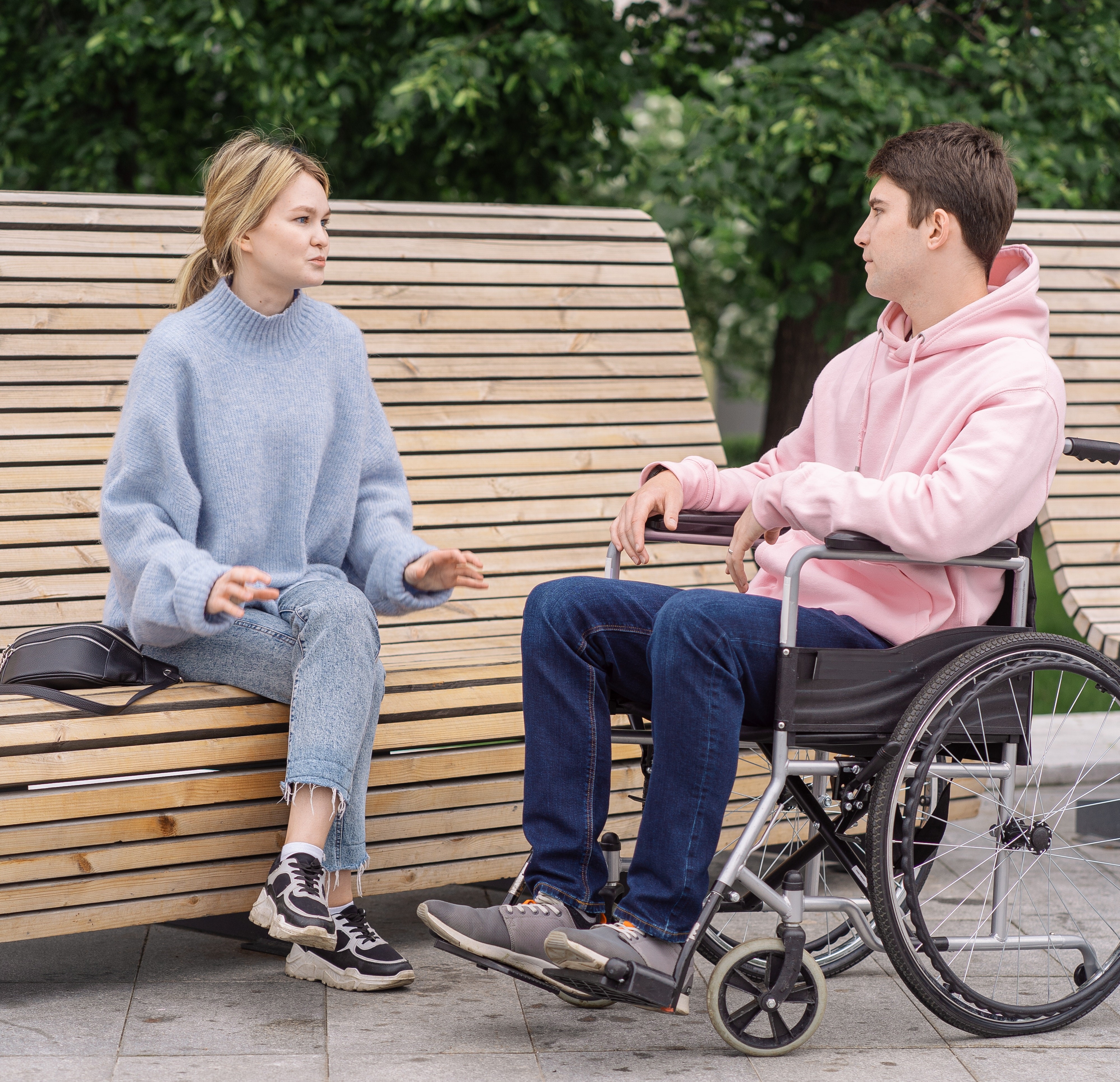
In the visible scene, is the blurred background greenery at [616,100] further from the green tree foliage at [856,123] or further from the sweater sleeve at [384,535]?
the sweater sleeve at [384,535]

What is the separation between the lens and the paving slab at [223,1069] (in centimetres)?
246

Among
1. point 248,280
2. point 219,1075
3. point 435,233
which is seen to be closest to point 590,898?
point 219,1075

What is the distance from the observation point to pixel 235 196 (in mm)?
3092

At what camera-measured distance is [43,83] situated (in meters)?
7.09

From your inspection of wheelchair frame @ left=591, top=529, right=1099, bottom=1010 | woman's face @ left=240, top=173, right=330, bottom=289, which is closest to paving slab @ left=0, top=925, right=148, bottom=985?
wheelchair frame @ left=591, top=529, right=1099, bottom=1010

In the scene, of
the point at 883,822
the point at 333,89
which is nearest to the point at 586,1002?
the point at 883,822

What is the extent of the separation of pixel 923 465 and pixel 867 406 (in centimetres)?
23

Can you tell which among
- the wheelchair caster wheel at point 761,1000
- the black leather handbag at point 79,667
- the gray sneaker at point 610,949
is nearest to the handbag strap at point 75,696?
the black leather handbag at point 79,667

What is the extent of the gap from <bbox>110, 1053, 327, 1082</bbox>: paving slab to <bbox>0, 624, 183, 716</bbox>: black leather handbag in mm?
614

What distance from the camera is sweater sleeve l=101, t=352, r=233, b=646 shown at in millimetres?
2791

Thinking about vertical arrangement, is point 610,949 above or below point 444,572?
below

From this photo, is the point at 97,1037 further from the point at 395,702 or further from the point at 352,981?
the point at 395,702

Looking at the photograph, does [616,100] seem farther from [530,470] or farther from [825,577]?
[825,577]

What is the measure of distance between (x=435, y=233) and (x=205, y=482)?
164 centimetres
